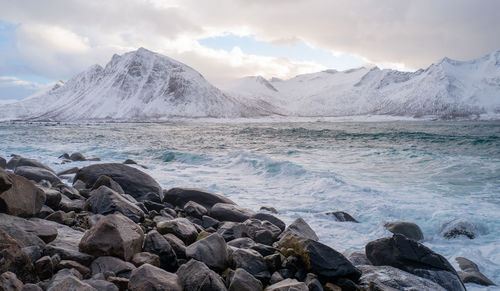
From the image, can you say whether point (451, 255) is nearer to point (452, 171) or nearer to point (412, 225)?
Result: point (412, 225)

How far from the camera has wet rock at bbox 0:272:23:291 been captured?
9.48 ft

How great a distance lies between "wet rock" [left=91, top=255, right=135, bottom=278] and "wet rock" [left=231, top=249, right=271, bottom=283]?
4.19ft

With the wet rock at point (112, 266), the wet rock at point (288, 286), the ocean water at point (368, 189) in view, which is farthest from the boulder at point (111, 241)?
the ocean water at point (368, 189)

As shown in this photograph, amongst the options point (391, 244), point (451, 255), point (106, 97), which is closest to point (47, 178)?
point (391, 244)

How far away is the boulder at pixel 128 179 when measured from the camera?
937 centimetres

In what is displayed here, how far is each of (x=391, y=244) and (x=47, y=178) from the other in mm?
10046

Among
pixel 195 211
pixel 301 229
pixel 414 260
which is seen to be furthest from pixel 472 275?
pixel 195 211

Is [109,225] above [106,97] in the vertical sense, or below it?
below

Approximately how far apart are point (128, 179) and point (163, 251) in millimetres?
6027

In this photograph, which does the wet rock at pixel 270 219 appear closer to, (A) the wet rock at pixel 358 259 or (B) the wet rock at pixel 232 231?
(B) the wet rock at pixel 232 231

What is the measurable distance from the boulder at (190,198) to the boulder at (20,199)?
4.18 meters

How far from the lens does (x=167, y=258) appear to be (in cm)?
418

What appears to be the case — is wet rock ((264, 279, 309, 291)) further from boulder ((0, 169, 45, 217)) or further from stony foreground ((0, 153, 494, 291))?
boulder ((0, 169, 45, 217))

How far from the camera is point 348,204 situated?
10.3 metres
